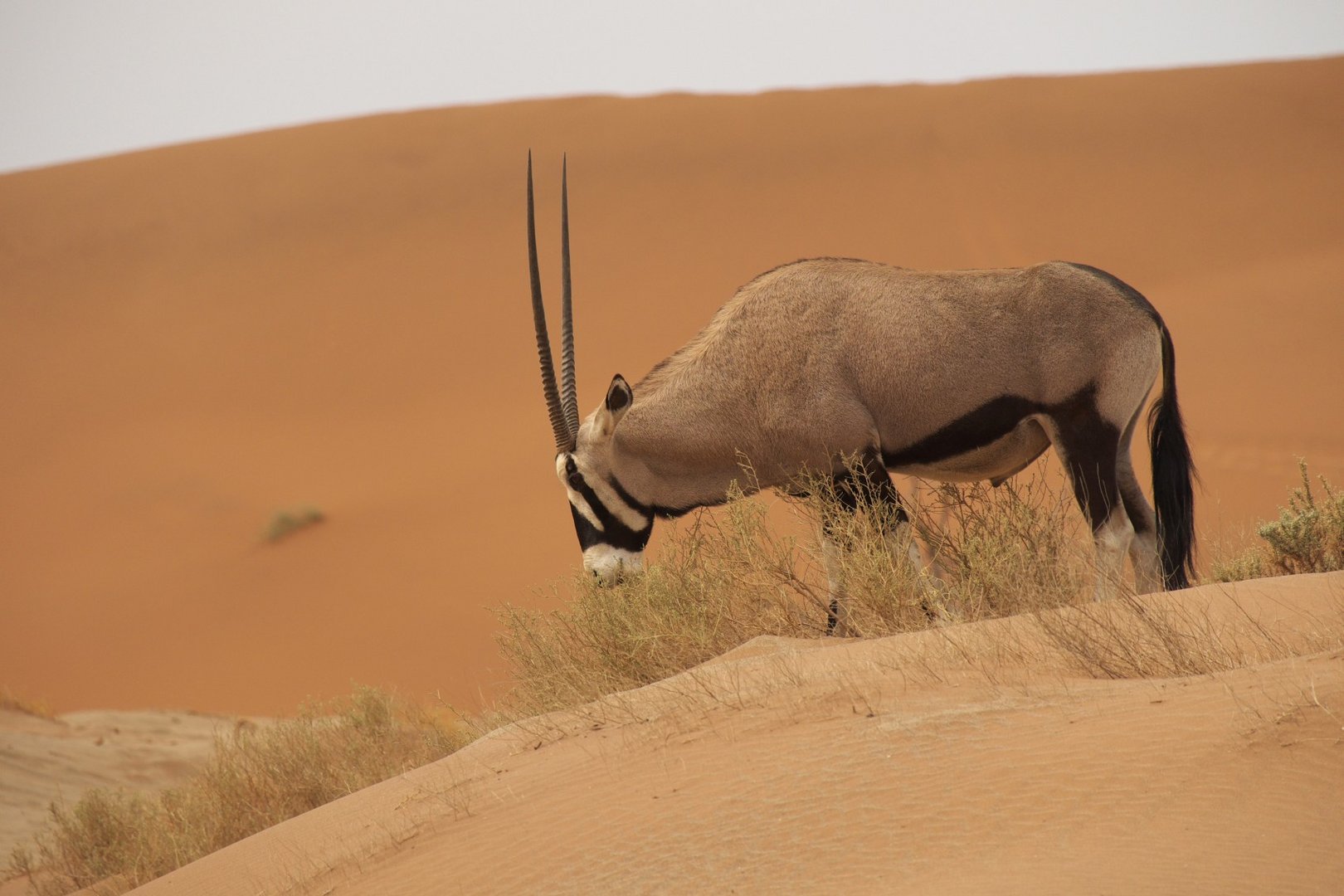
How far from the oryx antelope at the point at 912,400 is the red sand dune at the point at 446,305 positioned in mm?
4989

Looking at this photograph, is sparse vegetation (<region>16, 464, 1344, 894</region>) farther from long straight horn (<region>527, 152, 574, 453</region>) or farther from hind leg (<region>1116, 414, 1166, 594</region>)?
long straight horn (<region>527, 152, 574, 453</region>)

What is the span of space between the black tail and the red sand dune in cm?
434

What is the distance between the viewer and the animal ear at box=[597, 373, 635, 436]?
686 centimetres

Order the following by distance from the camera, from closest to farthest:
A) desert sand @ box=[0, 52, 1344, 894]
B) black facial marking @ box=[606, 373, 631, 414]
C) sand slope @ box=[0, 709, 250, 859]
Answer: desert sand @ box=[0, 52, 1344, 894], black facial marking @ box=[606, 373, 631, 414], sand slope @ box=[0, 709, 250, 859]

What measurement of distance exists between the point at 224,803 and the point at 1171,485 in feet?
17.4

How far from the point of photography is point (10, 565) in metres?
21.2

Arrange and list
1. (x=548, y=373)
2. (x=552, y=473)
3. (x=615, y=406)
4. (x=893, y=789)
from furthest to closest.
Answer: (x=552, y=473) → (x=548, y=373) → (x=615, y=406) → (x=893, y=789)

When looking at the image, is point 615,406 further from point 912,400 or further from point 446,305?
point 446,305

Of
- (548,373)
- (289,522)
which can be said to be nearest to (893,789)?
(548,373)

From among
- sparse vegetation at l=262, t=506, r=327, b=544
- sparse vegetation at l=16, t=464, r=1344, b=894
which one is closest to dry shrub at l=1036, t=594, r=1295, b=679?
sparse vegetation at l=16, t=464, r=1344, b=894

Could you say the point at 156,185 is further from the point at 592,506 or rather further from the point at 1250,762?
the point at 1250,762

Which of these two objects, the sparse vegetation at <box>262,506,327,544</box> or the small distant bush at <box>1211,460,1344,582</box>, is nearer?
the small distant bush at <box>1211,460,1344,582</box>

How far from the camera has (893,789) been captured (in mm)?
3395

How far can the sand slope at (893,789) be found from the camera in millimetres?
2902
